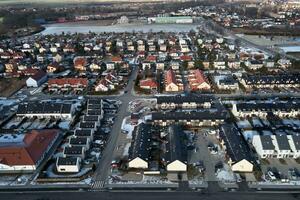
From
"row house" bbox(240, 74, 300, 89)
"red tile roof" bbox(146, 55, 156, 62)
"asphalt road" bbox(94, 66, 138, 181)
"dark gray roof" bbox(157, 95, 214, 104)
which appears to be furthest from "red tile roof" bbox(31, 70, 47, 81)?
"row house" bbox(240, 74, 300, 89)

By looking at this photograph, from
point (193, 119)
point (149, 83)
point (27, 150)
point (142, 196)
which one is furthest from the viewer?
point (149, 83)

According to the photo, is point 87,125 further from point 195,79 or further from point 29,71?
point 29,71

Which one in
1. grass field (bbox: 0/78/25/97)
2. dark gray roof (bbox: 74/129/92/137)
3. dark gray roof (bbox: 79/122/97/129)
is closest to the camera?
dark gray roof (bbox: 74/129/92/137)

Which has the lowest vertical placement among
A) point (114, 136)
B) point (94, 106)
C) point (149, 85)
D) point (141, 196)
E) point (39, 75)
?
point (141, 196)

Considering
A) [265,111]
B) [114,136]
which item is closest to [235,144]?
[265,111]

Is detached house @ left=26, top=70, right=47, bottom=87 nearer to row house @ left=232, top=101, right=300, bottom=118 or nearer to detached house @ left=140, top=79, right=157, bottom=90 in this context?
detached house @ left=140, top=79, right=157, bottom=90

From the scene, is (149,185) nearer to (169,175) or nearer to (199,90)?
(169,175)

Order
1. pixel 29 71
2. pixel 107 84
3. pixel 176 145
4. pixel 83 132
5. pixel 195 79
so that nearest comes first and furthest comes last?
pixel 176 145, pixel 83 132, pixel 107 84, pixel 195 79, pixel 29 71

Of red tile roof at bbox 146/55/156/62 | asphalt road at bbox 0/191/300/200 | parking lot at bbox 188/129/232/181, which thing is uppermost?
red tile roof at bbox 146/55/156/62
